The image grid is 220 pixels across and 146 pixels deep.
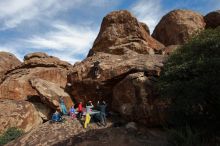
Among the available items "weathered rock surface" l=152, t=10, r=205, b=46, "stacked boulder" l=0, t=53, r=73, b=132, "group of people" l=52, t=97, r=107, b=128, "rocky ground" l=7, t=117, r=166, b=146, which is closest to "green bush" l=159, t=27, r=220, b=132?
"rocky ground" l=7, t=117, r=166, b=146

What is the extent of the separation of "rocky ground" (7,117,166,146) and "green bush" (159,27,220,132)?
2.01m

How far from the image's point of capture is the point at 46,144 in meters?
21.9

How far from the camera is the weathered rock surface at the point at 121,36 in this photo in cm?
3250

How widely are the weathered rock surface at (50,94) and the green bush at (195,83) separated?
10688 millimetres

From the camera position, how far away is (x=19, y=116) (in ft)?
92.1

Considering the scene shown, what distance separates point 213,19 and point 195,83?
21674 mm

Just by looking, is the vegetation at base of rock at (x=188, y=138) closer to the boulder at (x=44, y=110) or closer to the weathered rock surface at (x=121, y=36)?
the boulder at (x=44, y=110)

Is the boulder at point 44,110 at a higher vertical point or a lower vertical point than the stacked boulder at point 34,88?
lower

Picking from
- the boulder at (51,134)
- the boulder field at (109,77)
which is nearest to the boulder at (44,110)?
the boulder field at (109,77)

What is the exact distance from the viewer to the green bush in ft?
58.4

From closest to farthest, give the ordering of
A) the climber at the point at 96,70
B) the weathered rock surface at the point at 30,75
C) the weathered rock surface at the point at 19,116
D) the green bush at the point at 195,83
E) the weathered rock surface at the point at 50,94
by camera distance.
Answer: the green bush at the point at 195,83, the climber at the point at 96,70, the weathered rock surface at the point at 19,116, the weathered rock surface at the point at 50,94, the weathered rock surface at the point at 30,75

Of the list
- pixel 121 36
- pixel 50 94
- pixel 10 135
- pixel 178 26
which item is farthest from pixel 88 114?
pixel 178 26

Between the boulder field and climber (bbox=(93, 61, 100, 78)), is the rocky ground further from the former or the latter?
climber (bbox=(93, 61, 100, 78))

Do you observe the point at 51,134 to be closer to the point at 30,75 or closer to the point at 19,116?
the point at 19,116
